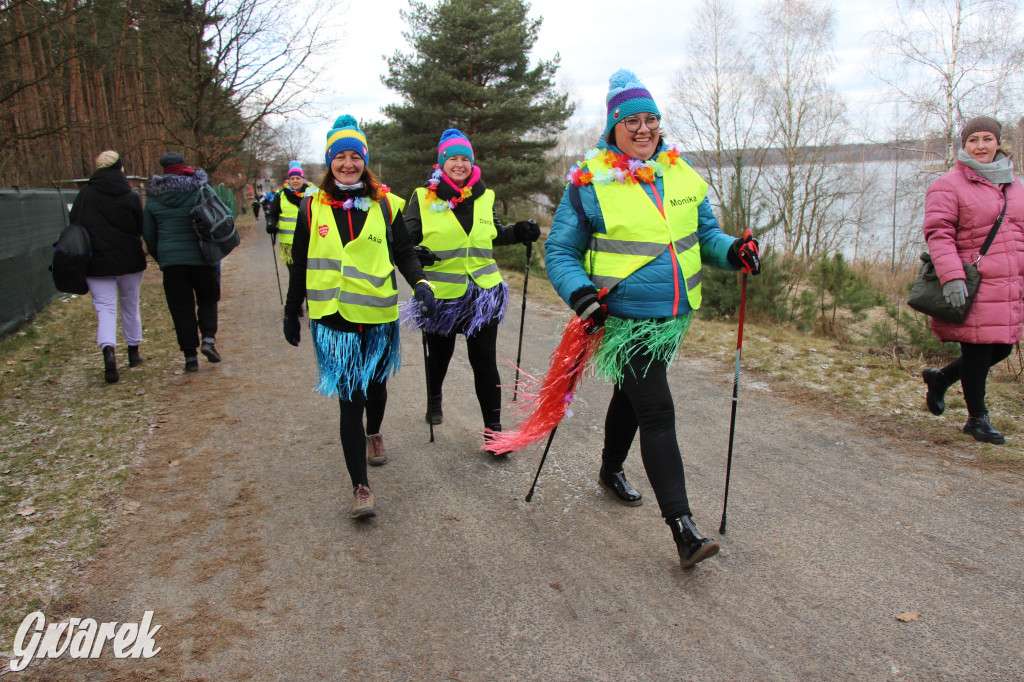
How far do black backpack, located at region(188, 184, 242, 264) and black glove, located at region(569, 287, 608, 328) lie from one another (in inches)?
162

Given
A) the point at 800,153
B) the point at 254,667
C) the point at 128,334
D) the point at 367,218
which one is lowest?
the point at 254,667

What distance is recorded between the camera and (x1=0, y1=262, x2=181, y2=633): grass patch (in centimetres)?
302

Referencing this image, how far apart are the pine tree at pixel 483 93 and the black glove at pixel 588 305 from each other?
2005 centimetres

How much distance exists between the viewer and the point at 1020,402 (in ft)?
16.3

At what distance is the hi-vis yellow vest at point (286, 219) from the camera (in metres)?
8.64

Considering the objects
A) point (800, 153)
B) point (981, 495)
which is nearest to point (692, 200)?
point (981, 495)

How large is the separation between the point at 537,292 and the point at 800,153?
70.3ft

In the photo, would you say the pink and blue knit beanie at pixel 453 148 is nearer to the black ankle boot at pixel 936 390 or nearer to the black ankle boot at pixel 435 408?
the black ankle boot at pixel 435 408

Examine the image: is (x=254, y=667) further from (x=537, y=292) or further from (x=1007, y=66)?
(x=1007, y=66)

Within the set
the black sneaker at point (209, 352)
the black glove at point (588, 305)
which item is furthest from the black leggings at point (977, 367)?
the black sneaker at point (209, 352)

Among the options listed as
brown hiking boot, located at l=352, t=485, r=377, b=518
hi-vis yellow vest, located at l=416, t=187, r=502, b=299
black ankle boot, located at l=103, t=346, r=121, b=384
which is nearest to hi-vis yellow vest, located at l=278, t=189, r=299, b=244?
black ankle boot, located at l=103, t=346, r=121, b=384

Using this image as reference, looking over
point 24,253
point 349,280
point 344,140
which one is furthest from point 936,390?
point 24,253

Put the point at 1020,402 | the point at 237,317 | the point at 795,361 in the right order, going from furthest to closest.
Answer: the point at 237,317, the point at 795,361, the point at 1020,402

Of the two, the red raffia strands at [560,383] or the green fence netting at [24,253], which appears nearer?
the red raffia strands at [560,383]
